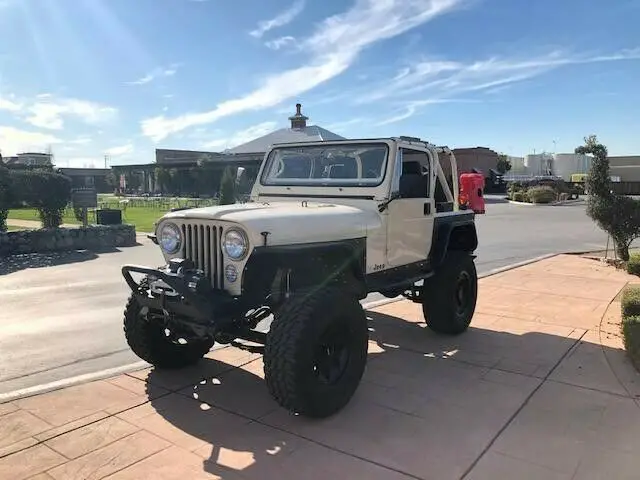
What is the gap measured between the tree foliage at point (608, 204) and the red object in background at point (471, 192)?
5560mm

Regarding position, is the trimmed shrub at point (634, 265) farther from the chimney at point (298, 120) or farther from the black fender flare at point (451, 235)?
the chimney at point (298, 120)

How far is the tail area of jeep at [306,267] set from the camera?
3785 millimetres

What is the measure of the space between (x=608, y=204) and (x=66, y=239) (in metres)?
12.0

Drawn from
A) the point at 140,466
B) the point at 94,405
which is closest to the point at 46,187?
the point at 94,405

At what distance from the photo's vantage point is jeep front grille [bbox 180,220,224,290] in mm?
4008

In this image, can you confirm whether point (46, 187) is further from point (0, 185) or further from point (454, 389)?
point (454, 389)

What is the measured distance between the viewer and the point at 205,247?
4086mm

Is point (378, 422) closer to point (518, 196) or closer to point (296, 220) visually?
point (296, 220)

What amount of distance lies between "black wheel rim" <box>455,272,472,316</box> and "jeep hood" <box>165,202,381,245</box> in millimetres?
1814

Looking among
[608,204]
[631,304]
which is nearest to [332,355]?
[631,304]

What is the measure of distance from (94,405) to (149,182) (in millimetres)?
51937

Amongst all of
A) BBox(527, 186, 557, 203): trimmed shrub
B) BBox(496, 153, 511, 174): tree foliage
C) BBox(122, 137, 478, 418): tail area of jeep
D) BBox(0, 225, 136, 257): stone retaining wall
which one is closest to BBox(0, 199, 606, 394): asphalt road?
BBox(0, 225, 136, 257): stone retaining wall

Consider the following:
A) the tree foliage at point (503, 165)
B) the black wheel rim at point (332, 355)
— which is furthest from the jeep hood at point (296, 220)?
the tree foliage at point (503, 165)

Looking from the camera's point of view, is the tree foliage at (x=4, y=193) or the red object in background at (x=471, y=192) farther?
the tree foliage at (x=4, y=193)
